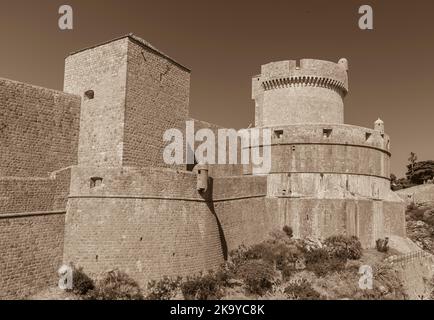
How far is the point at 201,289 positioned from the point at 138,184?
182 inches

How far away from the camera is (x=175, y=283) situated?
14461mm

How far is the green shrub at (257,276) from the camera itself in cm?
1534

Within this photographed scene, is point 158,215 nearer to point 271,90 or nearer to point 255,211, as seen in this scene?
point 255,211

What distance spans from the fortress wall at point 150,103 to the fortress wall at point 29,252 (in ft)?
12.9

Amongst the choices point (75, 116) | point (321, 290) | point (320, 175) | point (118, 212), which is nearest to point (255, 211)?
point (320, 175)

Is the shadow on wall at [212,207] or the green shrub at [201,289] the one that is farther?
the shadow on wall at [212,207]

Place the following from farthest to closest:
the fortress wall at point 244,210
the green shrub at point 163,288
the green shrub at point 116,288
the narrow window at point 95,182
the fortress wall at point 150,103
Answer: the fortress wall at point 244,210
the fortress wall at point 150,103
the narrow window at point 95,182
the green shrub at point 163,288
the green shrub at point 116,288

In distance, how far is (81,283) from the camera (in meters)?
13.2

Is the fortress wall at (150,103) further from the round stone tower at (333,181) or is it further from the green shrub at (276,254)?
the round stone tower at (333,181)

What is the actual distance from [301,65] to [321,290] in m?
15.6

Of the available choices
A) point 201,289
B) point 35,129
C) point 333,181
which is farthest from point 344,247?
point 35,129

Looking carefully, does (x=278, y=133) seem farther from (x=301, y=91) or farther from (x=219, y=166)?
(x=301, y=91)

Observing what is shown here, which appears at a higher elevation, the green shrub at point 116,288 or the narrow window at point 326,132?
the narrow window at point 326,132

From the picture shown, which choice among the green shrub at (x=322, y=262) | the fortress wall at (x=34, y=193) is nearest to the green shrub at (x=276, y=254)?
the green shrub at (x=322, y=262)
